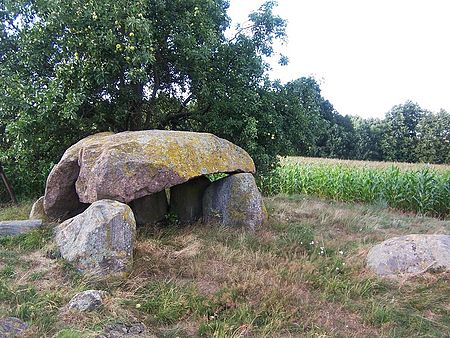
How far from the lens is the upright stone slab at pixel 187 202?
7633 mm

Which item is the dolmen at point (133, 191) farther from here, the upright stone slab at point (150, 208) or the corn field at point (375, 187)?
the corn field at point (375, 187)

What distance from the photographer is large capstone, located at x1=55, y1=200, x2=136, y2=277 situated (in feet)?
15.9

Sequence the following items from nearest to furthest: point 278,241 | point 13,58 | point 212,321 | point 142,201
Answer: point 212,321, point 278,241, point 142,201, point 13,58

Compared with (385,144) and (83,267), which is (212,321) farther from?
(385,144)

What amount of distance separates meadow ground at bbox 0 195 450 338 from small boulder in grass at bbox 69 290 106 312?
0.25 feet

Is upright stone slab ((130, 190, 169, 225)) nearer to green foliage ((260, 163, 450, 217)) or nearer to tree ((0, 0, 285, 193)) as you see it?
tree ((0, 0, 285, 193))

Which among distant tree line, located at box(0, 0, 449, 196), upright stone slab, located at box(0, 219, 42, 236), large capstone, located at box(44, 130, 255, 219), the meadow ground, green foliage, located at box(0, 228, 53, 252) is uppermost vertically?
distant tree line, located at box(0, 0, 449, 196)

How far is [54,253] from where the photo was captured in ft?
17.7

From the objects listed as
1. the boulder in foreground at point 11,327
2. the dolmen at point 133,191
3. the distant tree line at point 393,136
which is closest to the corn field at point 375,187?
the dolmen at point 133,191

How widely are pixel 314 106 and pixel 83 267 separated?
7022 mm

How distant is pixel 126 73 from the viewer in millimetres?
7406

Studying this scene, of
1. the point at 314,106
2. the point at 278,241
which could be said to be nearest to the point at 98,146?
the point at 278,241

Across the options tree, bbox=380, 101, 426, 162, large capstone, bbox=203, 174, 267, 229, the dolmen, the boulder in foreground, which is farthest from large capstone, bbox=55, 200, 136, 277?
tree, bbox=380, 101, 426, 162

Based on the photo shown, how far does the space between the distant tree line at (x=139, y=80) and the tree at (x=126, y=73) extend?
→ 24mm
